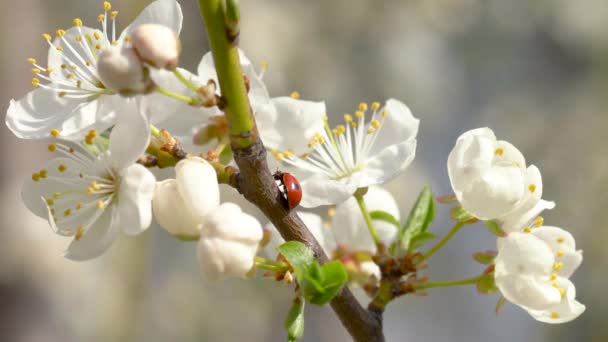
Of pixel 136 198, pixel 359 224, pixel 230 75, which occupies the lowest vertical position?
pixel 359 224

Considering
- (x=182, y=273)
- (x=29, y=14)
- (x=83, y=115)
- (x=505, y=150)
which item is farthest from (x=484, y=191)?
(x=182, y=273)

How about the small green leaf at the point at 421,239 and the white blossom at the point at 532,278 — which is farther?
the small green leaf at the point at 421,239

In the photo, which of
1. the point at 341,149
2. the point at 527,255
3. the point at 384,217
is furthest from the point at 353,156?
the point at 527,255

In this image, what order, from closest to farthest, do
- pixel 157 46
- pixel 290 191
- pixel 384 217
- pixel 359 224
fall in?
pixel 157 46, pixel 290 191, pixel 384 217, pixel 359 224

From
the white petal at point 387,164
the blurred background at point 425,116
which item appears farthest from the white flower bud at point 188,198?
the blurred background at point 425,116

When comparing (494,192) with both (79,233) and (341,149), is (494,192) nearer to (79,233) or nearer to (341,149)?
(341,149)

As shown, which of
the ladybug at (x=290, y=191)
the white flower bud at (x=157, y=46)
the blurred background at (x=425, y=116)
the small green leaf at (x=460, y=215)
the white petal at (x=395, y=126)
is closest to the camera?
the white flower bud at (x=157, y=46)

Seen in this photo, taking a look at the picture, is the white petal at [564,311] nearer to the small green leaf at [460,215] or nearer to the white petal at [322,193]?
the small green leaf at [460,215]
